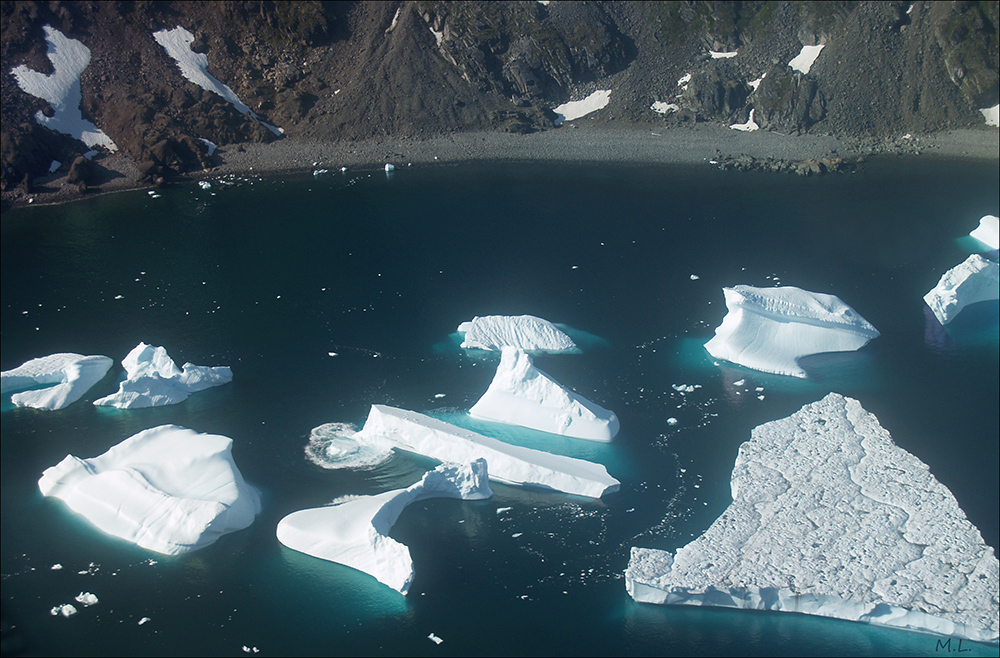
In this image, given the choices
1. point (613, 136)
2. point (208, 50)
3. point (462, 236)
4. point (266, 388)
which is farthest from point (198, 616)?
point (208, 50)

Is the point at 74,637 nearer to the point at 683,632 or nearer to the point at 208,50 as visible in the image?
the point at 683,632

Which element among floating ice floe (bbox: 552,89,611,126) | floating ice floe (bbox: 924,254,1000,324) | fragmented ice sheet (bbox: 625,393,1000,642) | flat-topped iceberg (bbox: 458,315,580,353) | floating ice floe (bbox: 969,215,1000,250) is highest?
floating ice floe (bbox: 552,89,611,126)

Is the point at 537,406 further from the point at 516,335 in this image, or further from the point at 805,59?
the point at 805,59

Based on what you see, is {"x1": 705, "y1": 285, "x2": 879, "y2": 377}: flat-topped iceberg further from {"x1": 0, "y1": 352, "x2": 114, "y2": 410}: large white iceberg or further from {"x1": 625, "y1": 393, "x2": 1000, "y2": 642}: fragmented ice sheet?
{"x1": 0, "y1": 352, "x2": 114, "y2": 410}: large white iceberg

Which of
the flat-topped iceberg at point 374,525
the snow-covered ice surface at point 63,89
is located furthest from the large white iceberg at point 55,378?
the snow-covered ice surface at point 63,89

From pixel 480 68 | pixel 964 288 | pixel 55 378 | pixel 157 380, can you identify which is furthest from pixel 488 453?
pixel 480 68

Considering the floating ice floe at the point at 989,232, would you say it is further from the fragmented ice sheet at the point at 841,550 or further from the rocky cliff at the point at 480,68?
the fragmented ice sheet at the point at 841,550

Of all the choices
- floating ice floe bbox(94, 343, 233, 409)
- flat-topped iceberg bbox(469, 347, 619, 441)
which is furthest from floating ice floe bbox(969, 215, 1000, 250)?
floating ice floe bbox(94, 343, 233, 409)
